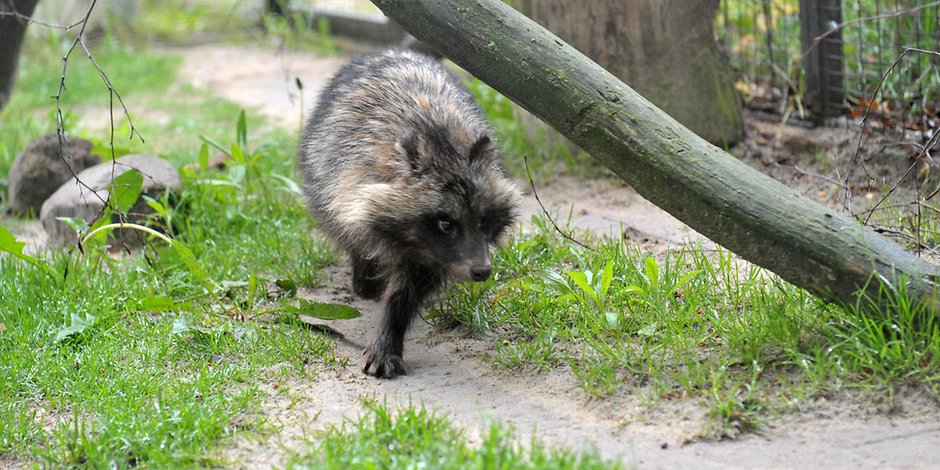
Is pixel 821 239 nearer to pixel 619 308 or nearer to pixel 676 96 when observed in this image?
pixel 619 308

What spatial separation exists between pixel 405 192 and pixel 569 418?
1285 millimetres

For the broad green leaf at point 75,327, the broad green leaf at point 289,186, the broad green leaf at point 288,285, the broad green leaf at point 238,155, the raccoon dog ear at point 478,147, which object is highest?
the raccoon dog ear at point 478,147

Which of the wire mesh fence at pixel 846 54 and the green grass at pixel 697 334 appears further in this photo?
the wire mesh fence at pixel 846 54

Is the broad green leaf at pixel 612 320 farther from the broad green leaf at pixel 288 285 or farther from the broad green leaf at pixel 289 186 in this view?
the broad green leaf at pixel 289 186

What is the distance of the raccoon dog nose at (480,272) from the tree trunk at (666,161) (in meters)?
0.68

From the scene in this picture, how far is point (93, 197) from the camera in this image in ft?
19.5

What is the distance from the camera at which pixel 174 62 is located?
12.1 meters

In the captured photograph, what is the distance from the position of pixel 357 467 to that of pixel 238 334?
1636 millimetres

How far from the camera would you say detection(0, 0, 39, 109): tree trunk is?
7.00 metres

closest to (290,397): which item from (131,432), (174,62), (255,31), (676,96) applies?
(131,432)

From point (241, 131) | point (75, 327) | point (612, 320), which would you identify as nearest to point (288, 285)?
point (75, 327)

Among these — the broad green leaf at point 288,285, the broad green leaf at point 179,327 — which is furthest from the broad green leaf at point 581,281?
the broad green leaf at point 179,327

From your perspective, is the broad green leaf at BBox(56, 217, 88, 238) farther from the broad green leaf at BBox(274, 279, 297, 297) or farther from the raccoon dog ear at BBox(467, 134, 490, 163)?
the raccoon dog ear at BBox(467, 134, 490, 163)

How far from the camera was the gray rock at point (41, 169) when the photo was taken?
6902 mm
